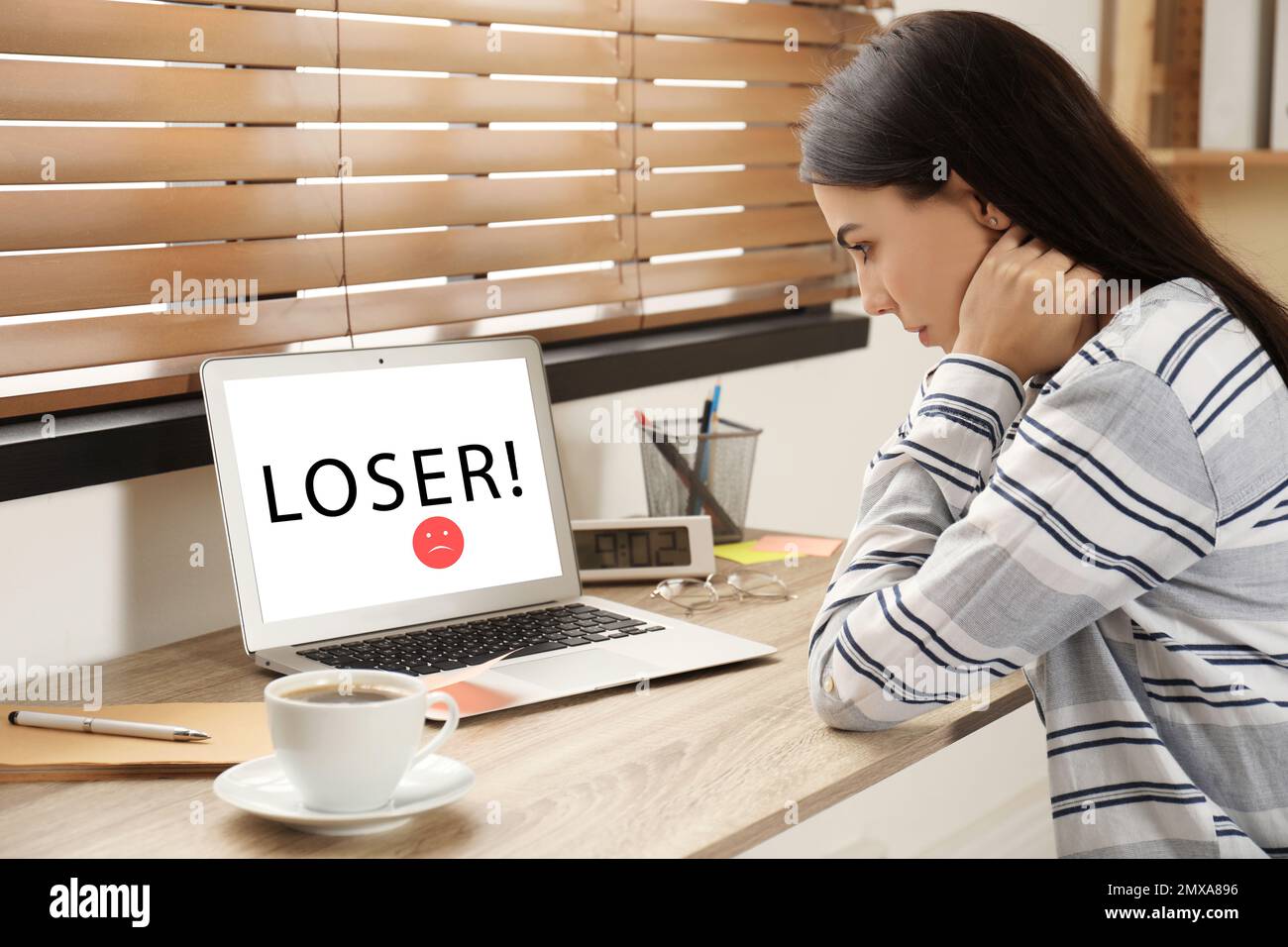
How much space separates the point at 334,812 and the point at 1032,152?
0.67 m

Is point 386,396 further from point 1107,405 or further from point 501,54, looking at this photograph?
point 1107,405

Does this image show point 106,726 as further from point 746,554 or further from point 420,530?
point 746,554

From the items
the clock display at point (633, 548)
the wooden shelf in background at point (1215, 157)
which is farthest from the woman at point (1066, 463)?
the wooden shelf in background at point (1215, 157)

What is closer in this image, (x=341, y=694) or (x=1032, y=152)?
(x=341, y=694)

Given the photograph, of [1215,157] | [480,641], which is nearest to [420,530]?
[480,641]

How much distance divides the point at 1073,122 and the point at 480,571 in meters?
0.65

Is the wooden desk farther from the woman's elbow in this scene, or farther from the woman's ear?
the woman's ear

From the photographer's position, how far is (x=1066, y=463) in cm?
87

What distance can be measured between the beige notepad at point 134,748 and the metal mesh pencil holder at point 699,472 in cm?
65

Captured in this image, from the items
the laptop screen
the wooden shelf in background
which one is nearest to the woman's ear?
the laptop screen

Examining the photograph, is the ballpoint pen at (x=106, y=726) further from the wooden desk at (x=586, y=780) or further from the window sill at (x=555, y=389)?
the window sill at (x=555, y=389)

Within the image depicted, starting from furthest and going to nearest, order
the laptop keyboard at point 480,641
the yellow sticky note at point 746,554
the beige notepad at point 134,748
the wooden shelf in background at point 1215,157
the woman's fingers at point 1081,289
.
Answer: the wooden shelf in background at point 1215,157, the yellow sticky note at point 746,554, the laptop keyboard at point 480,641, the woman's fingers at point 1081,289, the beige notepad at point 134,748

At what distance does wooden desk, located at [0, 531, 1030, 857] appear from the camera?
772mm

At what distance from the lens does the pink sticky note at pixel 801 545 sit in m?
1.54
